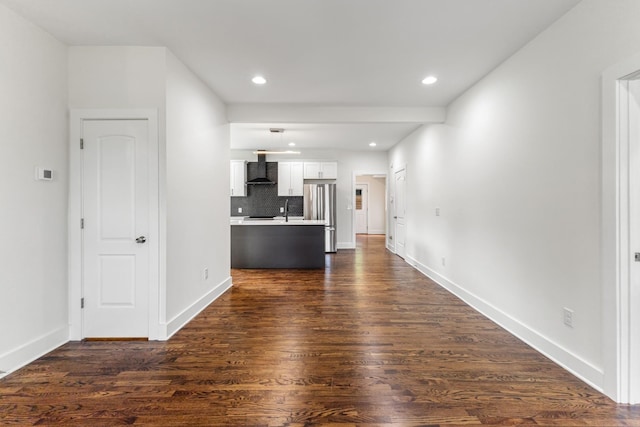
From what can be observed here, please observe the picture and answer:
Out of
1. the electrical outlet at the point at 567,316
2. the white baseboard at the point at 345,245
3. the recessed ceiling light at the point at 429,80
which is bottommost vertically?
the white baseboard at the point at 345,245

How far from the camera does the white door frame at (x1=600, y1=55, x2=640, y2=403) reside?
5.71 ft

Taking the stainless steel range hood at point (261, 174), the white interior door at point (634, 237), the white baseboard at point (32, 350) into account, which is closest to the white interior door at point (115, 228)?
the white baseboard at point (32, 350)

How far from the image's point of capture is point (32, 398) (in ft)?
5.96

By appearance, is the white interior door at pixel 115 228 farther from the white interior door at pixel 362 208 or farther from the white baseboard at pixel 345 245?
the white interior door at pixel 362 208

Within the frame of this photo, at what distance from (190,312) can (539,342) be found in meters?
3.26

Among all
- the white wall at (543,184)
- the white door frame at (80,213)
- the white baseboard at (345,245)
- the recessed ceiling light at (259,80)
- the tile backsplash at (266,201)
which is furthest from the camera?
the white baseboard at (345,245)

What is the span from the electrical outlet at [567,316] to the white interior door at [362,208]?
9762 millimetres

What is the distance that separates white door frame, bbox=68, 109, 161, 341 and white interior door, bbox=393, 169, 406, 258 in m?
5.09

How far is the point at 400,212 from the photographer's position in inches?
268

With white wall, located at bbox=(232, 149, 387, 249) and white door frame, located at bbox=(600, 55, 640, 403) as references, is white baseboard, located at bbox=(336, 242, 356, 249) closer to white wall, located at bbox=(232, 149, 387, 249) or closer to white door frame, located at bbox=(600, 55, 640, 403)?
white wall, located at bbox=(232, 149, 387, 249)

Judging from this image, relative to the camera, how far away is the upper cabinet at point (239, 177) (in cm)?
747

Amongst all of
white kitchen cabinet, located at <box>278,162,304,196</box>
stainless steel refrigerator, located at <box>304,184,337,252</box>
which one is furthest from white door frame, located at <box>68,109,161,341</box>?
white kitchen cabinet, located at <box>278,162,304,196</box>

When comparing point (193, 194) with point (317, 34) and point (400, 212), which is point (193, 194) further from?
point (400, 212)

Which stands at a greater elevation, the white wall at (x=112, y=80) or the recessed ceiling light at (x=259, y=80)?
the recessed ceiling light at (x=259, y=80)
